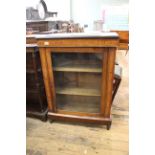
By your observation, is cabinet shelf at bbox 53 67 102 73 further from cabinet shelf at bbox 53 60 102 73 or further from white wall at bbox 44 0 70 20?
white wall at bbox 44 0 70 20

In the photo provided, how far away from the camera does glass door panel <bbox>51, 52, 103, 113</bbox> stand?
1.70 metres

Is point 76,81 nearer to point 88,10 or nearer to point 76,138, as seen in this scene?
point 76,138

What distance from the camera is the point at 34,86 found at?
6.06 ft

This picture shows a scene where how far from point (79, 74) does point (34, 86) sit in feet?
1.53

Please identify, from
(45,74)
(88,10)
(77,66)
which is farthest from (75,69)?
(88,10)

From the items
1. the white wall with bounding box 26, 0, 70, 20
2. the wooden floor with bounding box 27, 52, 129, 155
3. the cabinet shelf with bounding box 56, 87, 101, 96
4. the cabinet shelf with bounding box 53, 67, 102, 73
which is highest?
the white wall with bounding box 26, 0, 70, 20

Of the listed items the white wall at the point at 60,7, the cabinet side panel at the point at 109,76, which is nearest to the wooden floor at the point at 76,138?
the cabinet side panel at the point at 109,76

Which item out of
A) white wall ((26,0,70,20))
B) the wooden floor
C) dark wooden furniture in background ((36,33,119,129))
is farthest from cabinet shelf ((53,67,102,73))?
white wall ((26,0,70,20))

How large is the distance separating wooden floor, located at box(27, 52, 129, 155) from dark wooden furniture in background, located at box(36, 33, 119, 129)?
8 centimetres

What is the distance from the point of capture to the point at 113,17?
5930 millimetres

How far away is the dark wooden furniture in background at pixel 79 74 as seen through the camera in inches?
60.0

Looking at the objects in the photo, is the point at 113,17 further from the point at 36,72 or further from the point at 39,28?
the point at 36,72

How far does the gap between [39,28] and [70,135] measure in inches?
75.2
